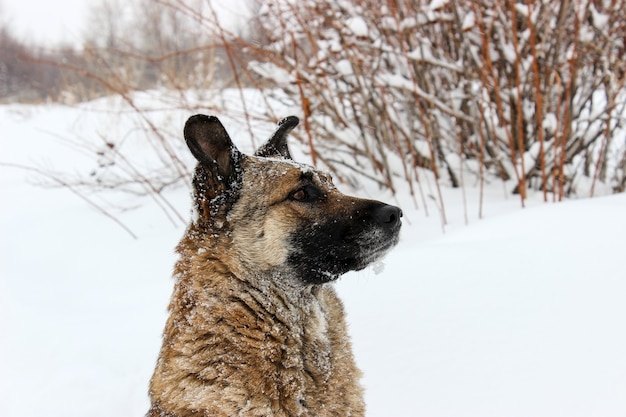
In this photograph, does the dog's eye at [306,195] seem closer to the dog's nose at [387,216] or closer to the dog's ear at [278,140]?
the dog's nose at [387,216]

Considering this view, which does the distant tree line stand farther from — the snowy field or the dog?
the dog

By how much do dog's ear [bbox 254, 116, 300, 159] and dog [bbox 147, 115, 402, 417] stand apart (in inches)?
12.5

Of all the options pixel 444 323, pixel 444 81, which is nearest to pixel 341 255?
pixel 444 323

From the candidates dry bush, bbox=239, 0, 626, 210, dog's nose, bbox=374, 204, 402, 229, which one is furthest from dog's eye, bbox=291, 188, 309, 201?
dry bush, bbox=239, 0, 626, 210

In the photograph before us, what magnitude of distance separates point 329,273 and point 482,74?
3.14 meters

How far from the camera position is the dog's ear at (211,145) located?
1917mm

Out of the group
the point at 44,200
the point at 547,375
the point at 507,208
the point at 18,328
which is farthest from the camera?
the point at 44,200

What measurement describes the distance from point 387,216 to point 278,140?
2.75ft

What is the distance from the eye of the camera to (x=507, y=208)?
192 inches

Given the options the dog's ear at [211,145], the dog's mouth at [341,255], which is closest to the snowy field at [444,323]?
the dog's mouth at [341,255]

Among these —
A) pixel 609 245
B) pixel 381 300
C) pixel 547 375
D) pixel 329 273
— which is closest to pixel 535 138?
pixel 609 245

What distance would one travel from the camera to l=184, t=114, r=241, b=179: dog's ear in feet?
6.29

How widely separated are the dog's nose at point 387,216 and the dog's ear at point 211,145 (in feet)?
2.18

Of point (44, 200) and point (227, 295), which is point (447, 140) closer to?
point (227, 295)
